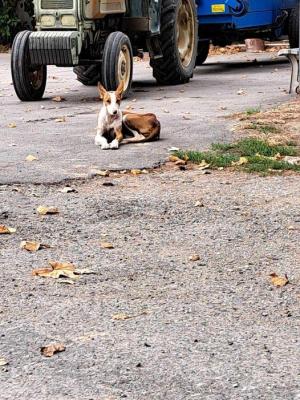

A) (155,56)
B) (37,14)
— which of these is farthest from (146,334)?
(155,56)

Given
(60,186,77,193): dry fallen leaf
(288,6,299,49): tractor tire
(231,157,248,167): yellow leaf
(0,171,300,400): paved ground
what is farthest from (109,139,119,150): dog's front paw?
(288,6,299,49): tractor tire

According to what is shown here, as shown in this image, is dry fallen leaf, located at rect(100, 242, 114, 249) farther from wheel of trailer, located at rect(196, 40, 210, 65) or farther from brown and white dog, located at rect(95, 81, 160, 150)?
wheel of trailer, located at rect(196, 40, 210, 65)

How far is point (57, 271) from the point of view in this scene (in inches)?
228

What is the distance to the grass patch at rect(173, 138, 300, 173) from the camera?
8.67m

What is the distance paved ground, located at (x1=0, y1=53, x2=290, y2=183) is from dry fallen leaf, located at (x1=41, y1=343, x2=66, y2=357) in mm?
3806

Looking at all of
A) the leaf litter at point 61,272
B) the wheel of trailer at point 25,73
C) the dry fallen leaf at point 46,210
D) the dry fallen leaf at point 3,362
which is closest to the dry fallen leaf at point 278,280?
the leaf litter at point 61,272

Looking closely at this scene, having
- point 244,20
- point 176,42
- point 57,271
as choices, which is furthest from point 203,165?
point 244,20

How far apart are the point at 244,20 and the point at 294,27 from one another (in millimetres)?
1506

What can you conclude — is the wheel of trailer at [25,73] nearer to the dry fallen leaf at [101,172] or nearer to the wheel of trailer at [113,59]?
the wheel of trailer at [113,59]

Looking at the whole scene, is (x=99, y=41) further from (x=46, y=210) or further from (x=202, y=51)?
(x=46, y=210)

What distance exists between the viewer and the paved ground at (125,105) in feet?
29.9

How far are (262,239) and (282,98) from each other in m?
7.16

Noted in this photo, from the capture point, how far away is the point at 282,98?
13406 mm

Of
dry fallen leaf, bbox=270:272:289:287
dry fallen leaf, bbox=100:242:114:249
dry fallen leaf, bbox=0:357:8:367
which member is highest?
dry fallen leaf, bbox=0:357:8:367
